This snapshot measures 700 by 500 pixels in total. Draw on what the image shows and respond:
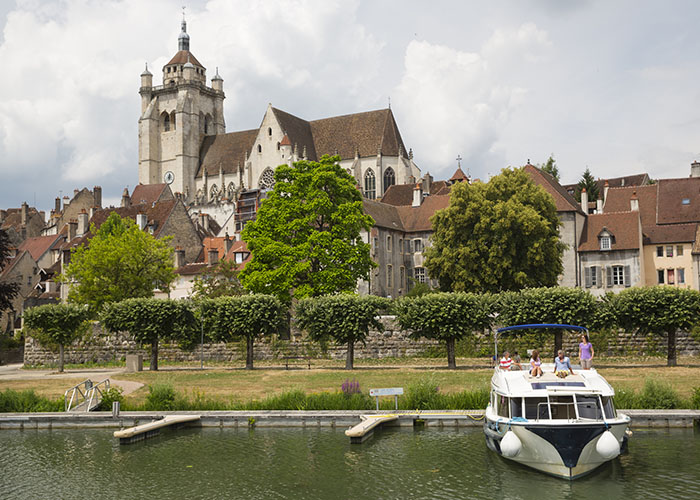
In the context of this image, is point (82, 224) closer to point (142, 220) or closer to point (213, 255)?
point (142, 220)

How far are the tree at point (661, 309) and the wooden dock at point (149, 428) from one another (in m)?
21.5

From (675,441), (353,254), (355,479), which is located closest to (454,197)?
(353,254)

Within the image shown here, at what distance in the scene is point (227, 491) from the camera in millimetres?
15812

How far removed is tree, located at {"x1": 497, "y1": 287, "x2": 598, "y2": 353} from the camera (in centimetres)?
3462

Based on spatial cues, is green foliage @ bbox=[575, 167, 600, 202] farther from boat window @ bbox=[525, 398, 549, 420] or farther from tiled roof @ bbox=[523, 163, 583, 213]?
boat window @ bbox=[525, 398, 549, 420]

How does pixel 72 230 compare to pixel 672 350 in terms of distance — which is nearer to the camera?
pixel 672 350

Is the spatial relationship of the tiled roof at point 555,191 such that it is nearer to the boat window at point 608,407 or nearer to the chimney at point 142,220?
the chimney at point 142,220

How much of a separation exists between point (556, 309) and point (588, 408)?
18961 mm

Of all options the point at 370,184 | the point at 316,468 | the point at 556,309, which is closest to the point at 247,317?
the point at 556,309

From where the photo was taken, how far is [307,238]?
43781mm

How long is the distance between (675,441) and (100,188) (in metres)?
104

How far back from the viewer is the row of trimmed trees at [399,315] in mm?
34062

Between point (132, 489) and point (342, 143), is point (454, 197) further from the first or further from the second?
point (342, 143)

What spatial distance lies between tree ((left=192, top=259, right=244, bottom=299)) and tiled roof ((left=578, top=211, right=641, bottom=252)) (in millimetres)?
26948
